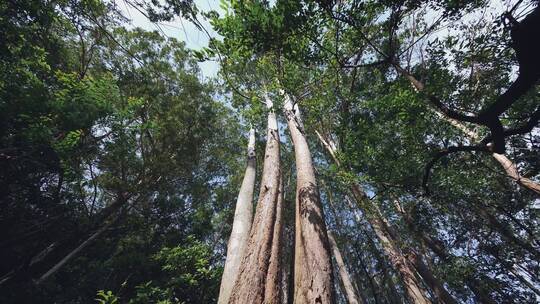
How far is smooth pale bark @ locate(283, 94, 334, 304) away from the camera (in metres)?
1.84

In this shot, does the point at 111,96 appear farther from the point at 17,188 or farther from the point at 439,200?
the point at 439,200

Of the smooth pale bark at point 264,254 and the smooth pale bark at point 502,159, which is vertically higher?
the smooth pale bark at point 502,159

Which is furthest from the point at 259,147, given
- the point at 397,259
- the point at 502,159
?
the point at 502,159

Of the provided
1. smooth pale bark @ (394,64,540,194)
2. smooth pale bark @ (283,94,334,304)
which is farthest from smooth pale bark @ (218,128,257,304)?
smooth pale bark @ (394,64,540,194)

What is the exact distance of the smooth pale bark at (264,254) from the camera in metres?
1.97

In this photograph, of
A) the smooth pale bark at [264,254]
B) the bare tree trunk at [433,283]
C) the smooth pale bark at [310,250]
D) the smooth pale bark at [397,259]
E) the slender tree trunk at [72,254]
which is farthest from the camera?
Result: the slender tree trunk at [72,254]

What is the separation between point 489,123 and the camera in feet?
7.10

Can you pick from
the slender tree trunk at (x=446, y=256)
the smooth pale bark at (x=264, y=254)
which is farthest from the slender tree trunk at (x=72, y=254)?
the slender tree trunk at (x=446, y=256)

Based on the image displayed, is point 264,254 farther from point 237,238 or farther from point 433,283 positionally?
point 433,283

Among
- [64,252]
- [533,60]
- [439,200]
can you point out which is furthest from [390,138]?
[64,252]

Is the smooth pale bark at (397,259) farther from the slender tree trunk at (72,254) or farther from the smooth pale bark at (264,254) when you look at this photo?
the slender tree trunk at (72,254)

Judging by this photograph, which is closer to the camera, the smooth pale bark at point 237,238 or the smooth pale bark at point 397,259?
the smooth pale bark at point 237,238

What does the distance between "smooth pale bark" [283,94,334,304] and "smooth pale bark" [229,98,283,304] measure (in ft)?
0.70

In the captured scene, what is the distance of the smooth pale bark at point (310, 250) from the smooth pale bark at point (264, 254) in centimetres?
21
